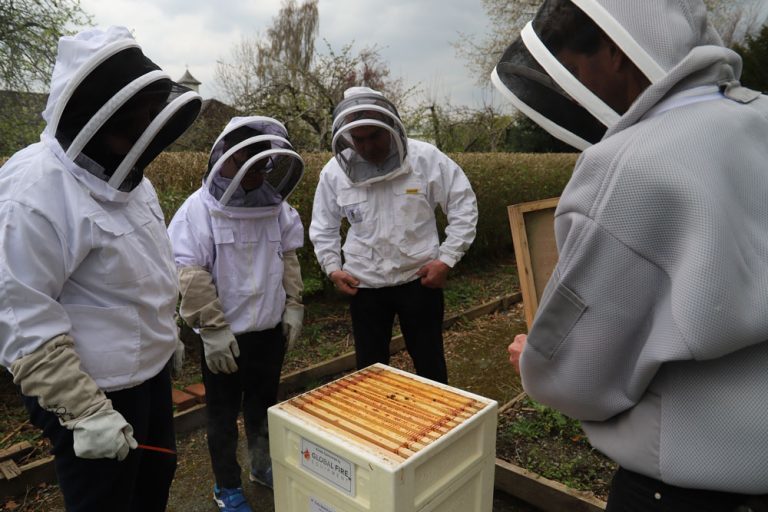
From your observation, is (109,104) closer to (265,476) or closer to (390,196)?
(390,196)

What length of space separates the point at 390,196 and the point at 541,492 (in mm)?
1997

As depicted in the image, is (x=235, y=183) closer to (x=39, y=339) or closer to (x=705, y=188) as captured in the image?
(x=39, y=339)

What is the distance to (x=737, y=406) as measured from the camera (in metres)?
1.03

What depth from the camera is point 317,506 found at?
1773 mm

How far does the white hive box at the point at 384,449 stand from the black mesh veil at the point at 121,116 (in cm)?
113

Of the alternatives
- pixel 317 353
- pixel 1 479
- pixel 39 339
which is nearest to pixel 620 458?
pixel 39 339

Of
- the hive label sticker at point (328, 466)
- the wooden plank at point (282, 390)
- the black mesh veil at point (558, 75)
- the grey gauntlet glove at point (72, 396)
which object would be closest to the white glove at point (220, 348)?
the grey gauntlet glove at point (72, 396)

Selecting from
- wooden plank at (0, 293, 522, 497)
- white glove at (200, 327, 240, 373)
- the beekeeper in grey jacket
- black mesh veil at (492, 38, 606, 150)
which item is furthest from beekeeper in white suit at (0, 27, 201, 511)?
the beekeeper in grey jacket

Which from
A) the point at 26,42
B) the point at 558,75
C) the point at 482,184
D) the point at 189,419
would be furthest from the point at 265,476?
the point at 26,42

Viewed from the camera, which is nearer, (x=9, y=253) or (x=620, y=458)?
(x=620, y=458)

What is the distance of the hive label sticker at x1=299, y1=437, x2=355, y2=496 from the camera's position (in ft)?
5.28

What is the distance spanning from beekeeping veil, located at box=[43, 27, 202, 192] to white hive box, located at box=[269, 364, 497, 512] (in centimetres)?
114

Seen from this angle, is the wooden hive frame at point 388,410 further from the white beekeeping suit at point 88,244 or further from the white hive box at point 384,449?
the white beekeeping suit at point 88,244

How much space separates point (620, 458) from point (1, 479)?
3.47 meters
